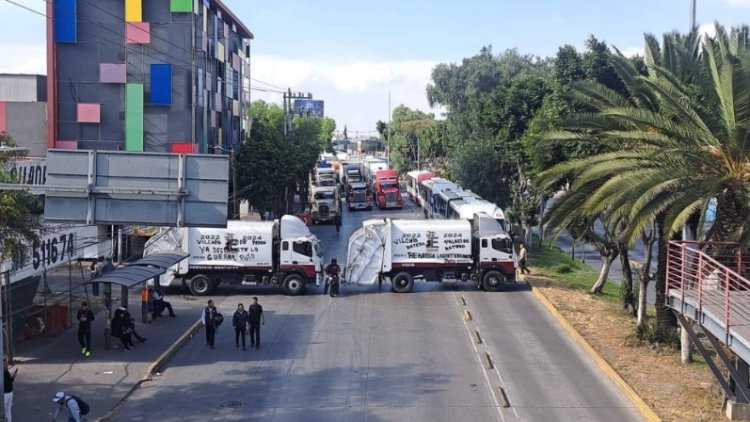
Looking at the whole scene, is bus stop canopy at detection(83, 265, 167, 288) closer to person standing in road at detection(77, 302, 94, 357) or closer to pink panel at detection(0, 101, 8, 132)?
person standing in road at detection(77, 302, 94, 357)

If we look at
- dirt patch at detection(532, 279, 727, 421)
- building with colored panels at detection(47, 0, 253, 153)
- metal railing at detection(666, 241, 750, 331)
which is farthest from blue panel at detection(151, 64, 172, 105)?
metal railing at detection(666, 241, 750, 331)

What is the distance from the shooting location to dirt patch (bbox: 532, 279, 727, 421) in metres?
19.1

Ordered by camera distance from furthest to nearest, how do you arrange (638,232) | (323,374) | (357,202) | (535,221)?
1. (357,202)
2. (535,221)
3. (323,374)
4. (638,232)

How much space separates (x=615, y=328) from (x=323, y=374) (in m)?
10.8

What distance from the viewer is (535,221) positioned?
47.7 m

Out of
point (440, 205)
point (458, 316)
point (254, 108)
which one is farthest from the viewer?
point (254, 108)

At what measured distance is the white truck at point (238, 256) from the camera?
112 ft

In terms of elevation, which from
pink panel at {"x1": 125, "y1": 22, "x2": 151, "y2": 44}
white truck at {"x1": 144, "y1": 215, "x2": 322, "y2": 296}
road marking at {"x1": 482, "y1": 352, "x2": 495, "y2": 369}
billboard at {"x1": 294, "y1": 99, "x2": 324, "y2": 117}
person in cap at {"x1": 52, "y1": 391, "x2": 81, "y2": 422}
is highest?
billboard at {"x1": 294, "y1": 99, "x2": 324, "y2": 117}

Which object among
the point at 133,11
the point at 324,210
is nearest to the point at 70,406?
the point at 133,11

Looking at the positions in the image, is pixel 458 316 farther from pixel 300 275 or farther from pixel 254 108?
pixel 254 108

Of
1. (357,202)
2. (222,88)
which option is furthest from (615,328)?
(357,202)

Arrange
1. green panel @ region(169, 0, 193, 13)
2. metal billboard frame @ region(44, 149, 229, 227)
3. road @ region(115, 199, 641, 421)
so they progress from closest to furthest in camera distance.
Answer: road @ region(115, 199, 641, 421), metal billboard frame @ region(44, 149, 229, 227), green panel @ region(169, 0, 193, 13)

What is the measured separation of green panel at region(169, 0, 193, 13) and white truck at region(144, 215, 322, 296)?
18994mm

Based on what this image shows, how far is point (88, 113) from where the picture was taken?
49500 millimetres
